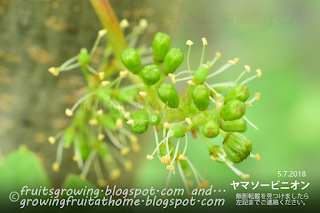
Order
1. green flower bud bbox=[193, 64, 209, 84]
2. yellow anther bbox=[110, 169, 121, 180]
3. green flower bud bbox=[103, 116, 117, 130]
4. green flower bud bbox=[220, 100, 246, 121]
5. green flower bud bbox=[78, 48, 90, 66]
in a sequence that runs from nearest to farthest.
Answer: green flower bud bbox=[220, 100, 246, 121] < green flower bud bbox=[193, 64, 209, 84] < green flower bud bbox=[78, 48, 90, 66] < green flower bud bbox=[103, 116, 117, 130] < yellow anther bbox=[110, 169, 121, 180]

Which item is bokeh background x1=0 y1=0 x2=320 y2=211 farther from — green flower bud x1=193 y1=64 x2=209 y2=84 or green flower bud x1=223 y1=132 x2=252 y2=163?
green flower bud x1=223 y1=132 x2=252 y2=163

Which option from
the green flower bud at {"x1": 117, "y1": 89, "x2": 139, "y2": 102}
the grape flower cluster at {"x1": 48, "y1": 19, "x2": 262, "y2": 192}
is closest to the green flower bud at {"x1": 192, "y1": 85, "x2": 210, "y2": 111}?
the grape flower cluster at {"x1": 48, "y1": 19, "x2": 262, "y2": 192}

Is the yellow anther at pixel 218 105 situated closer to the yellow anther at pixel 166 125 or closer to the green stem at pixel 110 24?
the yellow anther at pixel 166 125

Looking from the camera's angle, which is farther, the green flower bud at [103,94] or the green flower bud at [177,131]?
the green flower bud at [103,94]

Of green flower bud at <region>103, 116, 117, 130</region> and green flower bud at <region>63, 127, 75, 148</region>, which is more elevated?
green flower bud at <region>103, 116, 117, 130</region>

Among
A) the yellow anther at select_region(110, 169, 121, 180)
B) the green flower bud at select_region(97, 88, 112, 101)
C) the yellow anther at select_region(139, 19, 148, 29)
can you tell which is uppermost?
the yellow anther at select_region(139, 19, 148, 29)

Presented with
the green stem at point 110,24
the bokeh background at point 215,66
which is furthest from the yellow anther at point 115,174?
the green stem at point 110,24
